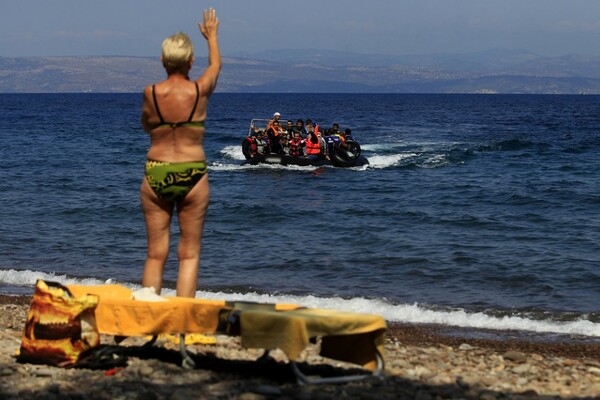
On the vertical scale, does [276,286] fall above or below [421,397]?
below

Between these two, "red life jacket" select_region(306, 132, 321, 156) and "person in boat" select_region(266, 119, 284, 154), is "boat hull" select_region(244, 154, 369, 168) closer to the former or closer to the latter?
"red life jacket" select_region(306, 132, 321, 156)

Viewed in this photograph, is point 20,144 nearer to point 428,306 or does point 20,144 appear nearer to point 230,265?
point 230,265

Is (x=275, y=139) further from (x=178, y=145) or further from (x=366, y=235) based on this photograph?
(x=178, y=145)

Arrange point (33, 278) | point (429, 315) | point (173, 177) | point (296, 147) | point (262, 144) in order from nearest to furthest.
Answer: point (173, 177) < point (429, 315) < point (33, 278) < point (296, 147) < point (262, 144)

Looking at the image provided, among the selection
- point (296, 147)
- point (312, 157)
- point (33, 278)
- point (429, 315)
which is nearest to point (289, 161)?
point (296, 147)

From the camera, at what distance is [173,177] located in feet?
22.3

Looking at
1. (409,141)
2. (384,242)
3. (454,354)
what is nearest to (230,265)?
(384,242)

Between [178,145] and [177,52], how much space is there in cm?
63

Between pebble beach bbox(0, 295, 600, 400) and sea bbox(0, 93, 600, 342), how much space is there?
3.76 meters

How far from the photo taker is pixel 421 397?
630 cm

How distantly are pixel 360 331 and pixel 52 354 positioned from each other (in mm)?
2118

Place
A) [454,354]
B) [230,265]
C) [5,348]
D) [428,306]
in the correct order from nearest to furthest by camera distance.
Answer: [5,348], [454,354], [428,306], [230,265]

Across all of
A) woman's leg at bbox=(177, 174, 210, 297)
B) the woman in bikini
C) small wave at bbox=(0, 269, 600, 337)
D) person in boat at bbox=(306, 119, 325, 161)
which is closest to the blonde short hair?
the woman in bikini

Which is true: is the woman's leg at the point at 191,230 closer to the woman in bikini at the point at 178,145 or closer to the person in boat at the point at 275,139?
the woman in bikini at the point at 178,145
